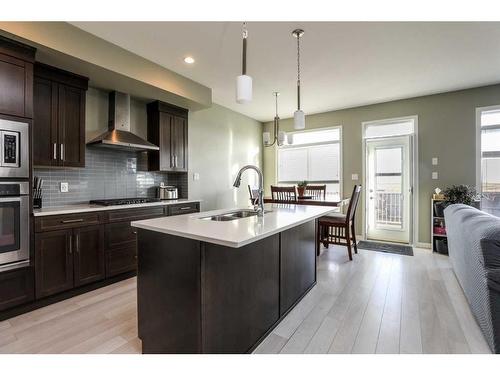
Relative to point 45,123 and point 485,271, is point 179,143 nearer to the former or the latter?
point 45,123

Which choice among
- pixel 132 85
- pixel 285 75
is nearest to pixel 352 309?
pixel 285 75

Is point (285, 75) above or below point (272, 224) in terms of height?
above

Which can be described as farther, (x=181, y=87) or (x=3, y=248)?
(x=181, y=87)

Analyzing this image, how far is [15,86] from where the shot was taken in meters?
2.13

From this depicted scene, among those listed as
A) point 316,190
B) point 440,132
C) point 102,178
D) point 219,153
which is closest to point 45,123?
point 102,178

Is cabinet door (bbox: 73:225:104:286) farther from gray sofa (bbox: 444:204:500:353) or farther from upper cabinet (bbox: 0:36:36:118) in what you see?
gray sofa (bbox: 444:204:500:353)

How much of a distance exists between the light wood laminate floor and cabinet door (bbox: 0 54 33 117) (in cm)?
176

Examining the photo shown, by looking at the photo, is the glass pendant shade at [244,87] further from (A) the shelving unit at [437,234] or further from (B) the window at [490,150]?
(B) the window at [490,150]

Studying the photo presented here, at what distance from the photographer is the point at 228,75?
3434 millimetres

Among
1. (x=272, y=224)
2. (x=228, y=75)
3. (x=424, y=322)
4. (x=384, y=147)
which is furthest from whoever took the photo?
(x=384, y=147)

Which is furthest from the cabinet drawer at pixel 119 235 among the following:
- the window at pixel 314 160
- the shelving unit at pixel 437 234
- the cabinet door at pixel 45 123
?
the shelving unit at pixel 437 234

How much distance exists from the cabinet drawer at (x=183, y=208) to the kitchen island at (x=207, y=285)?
176 cm
